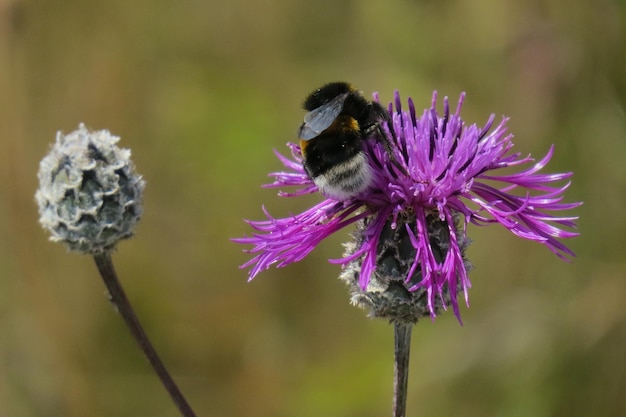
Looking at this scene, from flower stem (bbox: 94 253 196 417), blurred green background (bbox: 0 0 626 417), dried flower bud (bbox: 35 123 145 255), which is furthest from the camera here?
blurred green background (bbox: 0 0 626 417)

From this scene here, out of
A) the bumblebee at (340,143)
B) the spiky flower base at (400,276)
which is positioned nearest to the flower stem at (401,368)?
the spiky flower base at (400,276)

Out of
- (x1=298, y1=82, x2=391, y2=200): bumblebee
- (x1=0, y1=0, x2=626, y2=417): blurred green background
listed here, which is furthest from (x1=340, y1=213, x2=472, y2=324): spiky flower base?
(x1=0, y1=0, x2=626, y2=417): blurred green background

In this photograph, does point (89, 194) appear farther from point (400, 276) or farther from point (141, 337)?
point (400, 276)

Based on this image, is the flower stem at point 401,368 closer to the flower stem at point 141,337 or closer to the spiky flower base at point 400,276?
the spiky flower base at point 400,276

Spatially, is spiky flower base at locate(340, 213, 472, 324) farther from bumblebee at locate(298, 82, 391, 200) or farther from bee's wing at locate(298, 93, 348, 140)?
bee's wing at locate(298, 93, 348, 140)

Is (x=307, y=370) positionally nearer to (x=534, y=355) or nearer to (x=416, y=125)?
(x=534, y=355)

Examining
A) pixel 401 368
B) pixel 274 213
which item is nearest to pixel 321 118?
pixel 401 368
